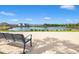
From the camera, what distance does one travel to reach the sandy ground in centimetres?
117

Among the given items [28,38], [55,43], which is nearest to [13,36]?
[28,38]

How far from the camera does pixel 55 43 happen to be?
1.17 meters

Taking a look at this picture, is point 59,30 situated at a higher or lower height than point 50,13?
lower

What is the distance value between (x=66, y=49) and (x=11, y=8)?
625 millimetres

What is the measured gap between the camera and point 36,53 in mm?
1171

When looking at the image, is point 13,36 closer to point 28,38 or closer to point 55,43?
point 28,38

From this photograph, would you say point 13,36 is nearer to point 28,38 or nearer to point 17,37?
point 17,37

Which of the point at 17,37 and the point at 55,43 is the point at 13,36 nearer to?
the point at 17,37

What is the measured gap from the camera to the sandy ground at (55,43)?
117 centimetres

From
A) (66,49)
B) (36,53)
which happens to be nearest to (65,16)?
(66,49)

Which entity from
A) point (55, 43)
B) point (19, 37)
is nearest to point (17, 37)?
point (19, 37)
